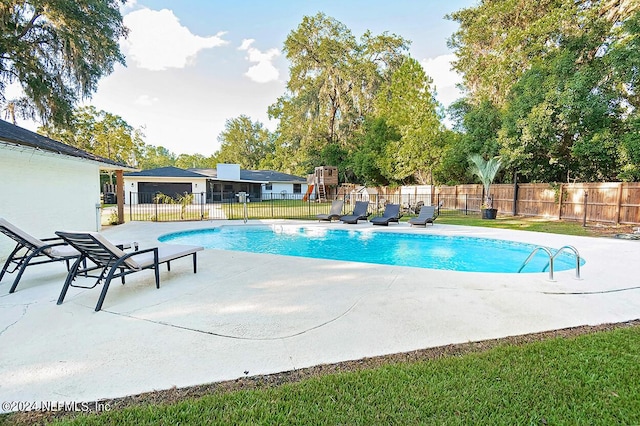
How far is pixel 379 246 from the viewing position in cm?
1011

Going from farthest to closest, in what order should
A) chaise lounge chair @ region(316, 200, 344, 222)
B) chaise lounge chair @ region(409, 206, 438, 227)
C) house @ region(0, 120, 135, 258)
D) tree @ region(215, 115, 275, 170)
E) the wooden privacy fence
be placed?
1. tree @ region(215, 115, 275, 170)
2. chaise lounge chair @ region(316, 200, 344, 222)
3. the wooden privacy fence
4. chaise lounge chair @ region(409, 206, 438, 227)
5. house @ region(0, 120, 135, 258)

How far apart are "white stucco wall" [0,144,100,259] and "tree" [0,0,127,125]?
5075 mm

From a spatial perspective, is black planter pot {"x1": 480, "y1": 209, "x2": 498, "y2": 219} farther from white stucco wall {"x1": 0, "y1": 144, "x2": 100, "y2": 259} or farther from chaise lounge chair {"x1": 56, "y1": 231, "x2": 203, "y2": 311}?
white stucco wall {"x1": 0, "y1": 144, "x2": 100, "y2": 259}

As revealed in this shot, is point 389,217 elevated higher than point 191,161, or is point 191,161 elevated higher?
point 191,161

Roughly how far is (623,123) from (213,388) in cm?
1690

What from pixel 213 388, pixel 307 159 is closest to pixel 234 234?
pixel 213 388

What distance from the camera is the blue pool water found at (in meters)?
7.91

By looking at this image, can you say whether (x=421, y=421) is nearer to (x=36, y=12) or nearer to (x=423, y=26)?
(x=36, y=12)

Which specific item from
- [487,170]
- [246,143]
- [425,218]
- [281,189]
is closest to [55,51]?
[425,218]

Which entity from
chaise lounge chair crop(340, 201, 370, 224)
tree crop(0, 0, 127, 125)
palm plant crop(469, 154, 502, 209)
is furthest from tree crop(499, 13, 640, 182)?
tree crop(0, 0, 127, 125)

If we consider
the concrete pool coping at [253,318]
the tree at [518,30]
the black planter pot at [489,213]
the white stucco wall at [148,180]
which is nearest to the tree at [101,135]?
the white stucco wall at [148,180]

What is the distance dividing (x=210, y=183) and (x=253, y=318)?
28.1 m

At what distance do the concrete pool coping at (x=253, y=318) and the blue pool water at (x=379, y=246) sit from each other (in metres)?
2.46

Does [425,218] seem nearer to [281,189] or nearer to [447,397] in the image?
[447,397]
